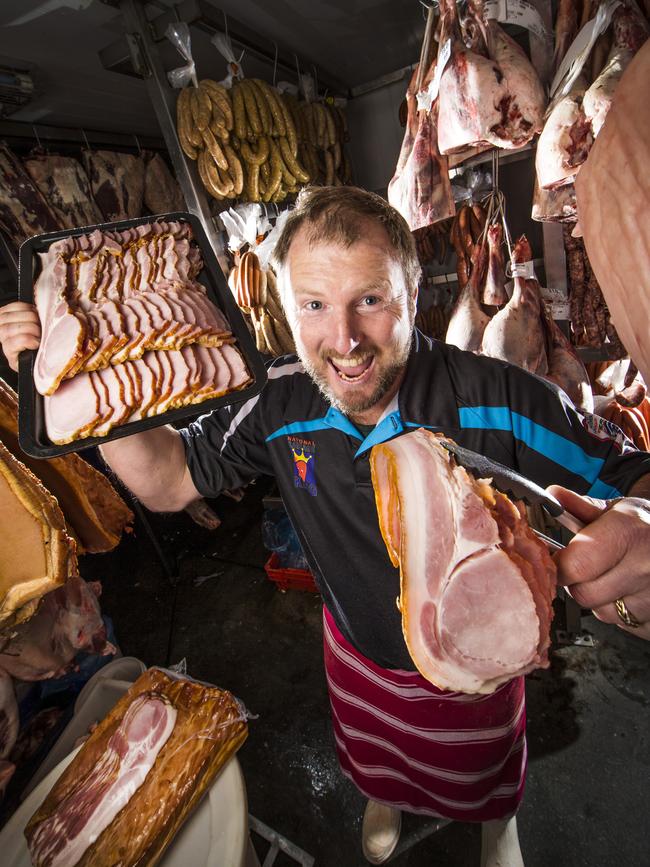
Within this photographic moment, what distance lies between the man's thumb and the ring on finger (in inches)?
8.9

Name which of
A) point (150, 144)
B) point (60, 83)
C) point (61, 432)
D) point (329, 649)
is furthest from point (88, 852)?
point (150, 144)

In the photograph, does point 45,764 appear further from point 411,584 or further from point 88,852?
point 411,584

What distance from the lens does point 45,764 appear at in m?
2.07

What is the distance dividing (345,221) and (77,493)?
1546 millimetres

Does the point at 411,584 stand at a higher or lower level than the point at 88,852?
higher

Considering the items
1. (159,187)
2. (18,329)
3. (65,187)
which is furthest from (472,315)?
(159,187)

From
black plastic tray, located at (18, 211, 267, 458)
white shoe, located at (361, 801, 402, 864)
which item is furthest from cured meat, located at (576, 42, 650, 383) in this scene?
white shoe, located at (361, 801, 402, 864)

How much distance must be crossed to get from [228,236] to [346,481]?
115 inches

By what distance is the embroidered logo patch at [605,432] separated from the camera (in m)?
1.86

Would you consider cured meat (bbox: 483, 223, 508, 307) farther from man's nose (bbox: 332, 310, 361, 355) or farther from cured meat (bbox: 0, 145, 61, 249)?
cured meat (bbox: 0, 145, 61, 249)

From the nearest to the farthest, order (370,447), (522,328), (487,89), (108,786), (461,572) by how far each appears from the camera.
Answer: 1. (461,572)
2. (108,786)
3. (370,447)
4. (487,89)
5. (522,328)

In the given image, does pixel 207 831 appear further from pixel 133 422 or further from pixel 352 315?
pixel 352 315

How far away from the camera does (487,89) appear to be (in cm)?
214

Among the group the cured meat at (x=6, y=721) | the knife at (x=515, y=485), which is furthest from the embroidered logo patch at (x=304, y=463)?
the cured meat at (x=6, y=721)
